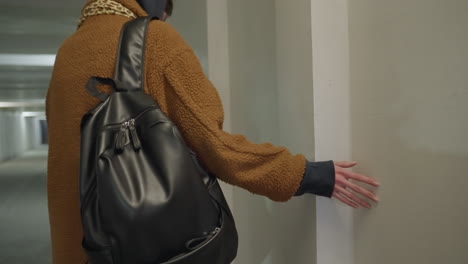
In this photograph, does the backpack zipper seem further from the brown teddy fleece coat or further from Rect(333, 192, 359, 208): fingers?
Rect(333, 192, 359, 208): fingers

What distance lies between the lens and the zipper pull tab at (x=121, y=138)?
0.41 m

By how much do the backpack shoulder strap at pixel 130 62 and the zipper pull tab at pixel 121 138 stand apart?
6cm

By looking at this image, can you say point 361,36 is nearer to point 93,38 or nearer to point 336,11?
point 336,11

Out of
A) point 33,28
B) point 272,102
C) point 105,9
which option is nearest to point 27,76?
point 33,28

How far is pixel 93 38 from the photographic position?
495mm

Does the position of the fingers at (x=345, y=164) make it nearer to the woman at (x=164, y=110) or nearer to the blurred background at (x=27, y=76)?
the woman at (x=164, y=110)

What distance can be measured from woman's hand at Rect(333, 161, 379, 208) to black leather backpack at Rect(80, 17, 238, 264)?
278mm

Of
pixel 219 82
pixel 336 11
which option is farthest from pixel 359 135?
pixel 219 82

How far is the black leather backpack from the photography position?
1.31 feet

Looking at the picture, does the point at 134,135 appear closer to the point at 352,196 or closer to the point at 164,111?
the point at 164,111

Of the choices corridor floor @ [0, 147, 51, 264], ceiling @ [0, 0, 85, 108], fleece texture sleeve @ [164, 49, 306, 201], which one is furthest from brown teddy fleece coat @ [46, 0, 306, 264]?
ceiling @ [0, 0, 85, 108]

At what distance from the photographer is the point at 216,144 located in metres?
0.48

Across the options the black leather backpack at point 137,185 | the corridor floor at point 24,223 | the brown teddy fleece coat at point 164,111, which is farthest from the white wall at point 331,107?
the corridor floor at point 24,223

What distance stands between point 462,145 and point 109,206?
1.62 ft
